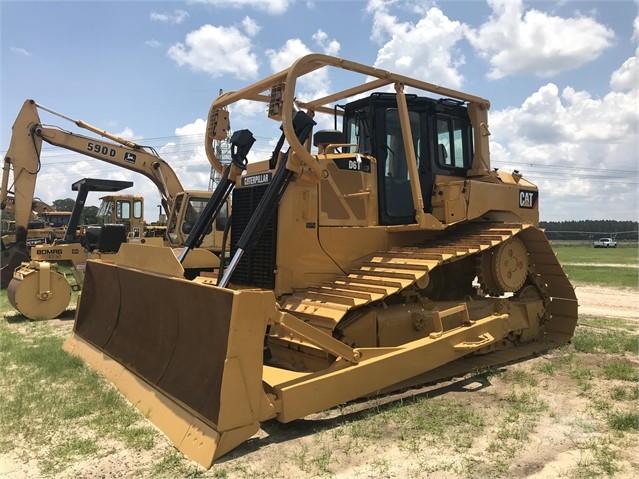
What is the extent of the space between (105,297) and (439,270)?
→ 4402mm

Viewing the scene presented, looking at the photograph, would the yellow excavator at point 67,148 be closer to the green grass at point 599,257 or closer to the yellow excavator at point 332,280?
the yellow excavator at point 332,280

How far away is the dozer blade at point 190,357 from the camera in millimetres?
3939

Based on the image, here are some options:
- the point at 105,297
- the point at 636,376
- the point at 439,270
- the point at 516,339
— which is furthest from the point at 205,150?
the point at 636,376

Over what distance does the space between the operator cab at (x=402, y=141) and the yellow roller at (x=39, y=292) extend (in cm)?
723

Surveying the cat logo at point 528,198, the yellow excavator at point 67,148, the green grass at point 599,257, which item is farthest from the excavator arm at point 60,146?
A: the green grass at point 599,257

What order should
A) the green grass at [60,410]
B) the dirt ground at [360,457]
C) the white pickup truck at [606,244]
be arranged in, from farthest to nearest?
1. the white pickup truck at [606,244]
2. the green grass at [60,410]
3. the dirt ground at [360,457]

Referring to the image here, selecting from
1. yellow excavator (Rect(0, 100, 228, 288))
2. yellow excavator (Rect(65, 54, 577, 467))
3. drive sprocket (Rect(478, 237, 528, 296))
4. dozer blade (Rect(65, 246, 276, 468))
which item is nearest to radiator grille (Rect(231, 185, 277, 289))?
yellow excavator (Rect(65, 54, 577, 467))

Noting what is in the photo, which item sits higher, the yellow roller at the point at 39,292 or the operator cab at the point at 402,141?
the operator cab at the point at 402,141

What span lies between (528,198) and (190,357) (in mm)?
5746

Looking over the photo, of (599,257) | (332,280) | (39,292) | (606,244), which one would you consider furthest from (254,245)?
(606,244)

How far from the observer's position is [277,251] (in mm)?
5727

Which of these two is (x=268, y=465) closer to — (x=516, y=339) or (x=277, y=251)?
(x=277, y=251)

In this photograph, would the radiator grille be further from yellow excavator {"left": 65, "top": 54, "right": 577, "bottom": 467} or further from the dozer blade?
the dozer blade

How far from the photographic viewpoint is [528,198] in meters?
8.01
